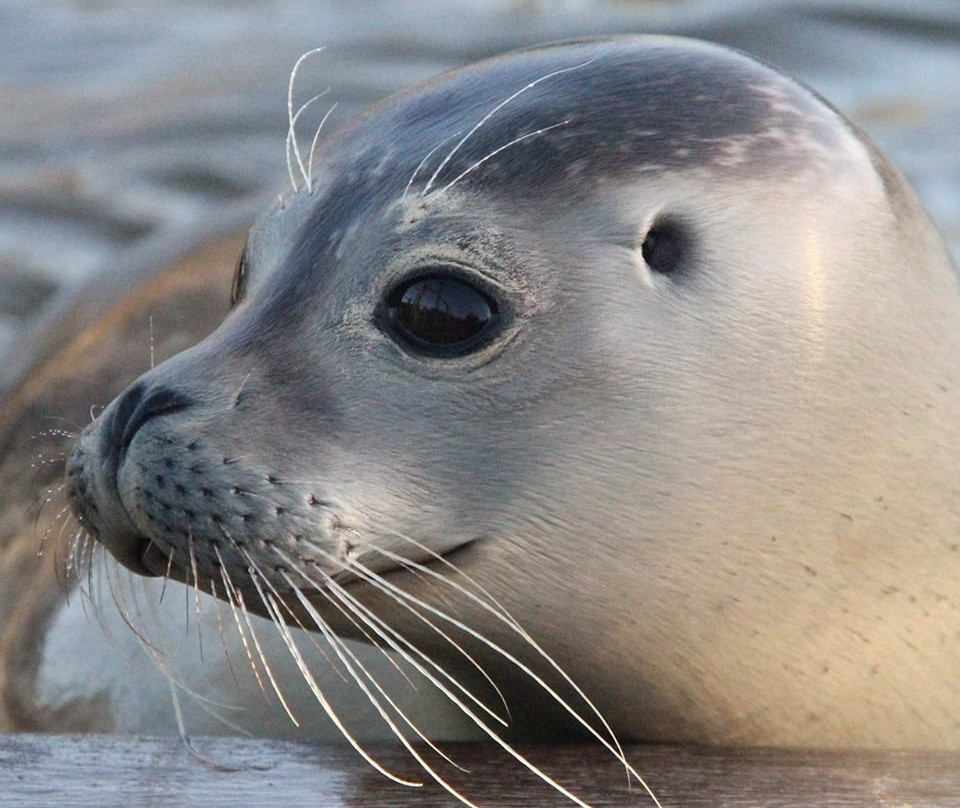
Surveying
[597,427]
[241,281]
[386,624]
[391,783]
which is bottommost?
[391,783]

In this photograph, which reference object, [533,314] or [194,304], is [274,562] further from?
[194,304]

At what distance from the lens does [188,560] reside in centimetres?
261

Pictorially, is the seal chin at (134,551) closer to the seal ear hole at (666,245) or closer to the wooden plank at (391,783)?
the wooden plank at (391,783)

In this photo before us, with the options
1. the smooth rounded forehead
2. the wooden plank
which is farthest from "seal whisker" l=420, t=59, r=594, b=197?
the wooden plank

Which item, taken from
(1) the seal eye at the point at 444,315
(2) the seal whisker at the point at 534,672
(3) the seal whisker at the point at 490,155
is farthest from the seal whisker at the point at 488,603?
(3) the seal whisker at the point at 490,155

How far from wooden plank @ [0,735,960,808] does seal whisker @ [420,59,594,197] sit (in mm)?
739

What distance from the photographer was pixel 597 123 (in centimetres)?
272

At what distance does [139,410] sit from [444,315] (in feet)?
1.34

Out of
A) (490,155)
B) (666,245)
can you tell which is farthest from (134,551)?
(666,245)

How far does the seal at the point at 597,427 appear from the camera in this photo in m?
2.58

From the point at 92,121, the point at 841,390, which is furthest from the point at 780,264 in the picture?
the point at 92,121

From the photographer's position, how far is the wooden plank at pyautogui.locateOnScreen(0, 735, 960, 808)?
2285 millimetres

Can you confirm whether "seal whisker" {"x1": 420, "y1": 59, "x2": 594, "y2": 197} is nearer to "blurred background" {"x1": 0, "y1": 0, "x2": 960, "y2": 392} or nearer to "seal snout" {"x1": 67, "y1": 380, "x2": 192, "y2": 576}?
"seal snout" {"x1": 67, "y1": 380, "x2": 192, "y2": 576}

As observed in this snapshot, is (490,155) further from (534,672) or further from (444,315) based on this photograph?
(534,672)
